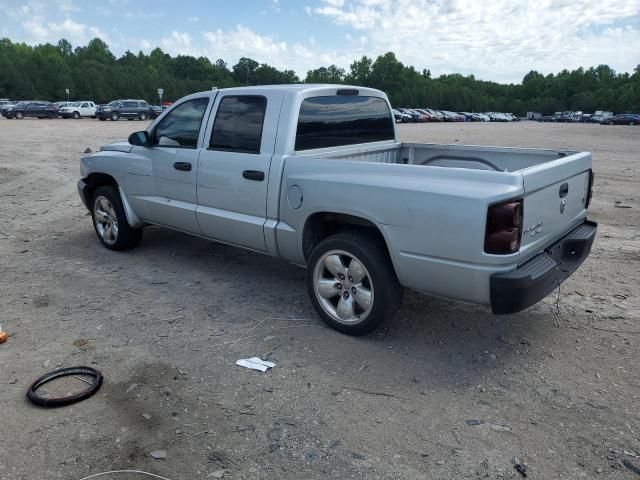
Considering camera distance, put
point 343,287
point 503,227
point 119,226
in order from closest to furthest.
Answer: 1. point 503,227
2. point 343,287
3. point 119,226

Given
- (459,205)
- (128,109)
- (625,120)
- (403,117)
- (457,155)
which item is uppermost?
(128,109)

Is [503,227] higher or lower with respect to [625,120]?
higher

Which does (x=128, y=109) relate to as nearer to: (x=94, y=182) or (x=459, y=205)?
(x=94, y=182)

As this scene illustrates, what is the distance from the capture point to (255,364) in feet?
12.3

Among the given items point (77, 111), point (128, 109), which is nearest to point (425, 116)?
point (128, 109)

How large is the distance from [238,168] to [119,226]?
2.27 meters

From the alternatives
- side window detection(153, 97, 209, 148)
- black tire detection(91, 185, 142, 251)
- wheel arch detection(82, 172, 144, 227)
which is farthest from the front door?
black tire detection(91, 185, 142, 251)

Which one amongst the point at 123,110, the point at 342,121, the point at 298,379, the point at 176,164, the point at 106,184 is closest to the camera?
the point at 298,379

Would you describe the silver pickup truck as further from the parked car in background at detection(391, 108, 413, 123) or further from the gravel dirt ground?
the parked car in background at detection(391, 108, 413, 123)

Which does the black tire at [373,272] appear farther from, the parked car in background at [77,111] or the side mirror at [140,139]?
the parked car in background at [77,111]

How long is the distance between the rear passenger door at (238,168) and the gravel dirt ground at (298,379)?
0.68m

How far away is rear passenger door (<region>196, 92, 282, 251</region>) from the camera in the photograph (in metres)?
4.54

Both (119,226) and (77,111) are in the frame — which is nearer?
(119,226)

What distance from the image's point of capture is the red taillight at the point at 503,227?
10.6 ft
